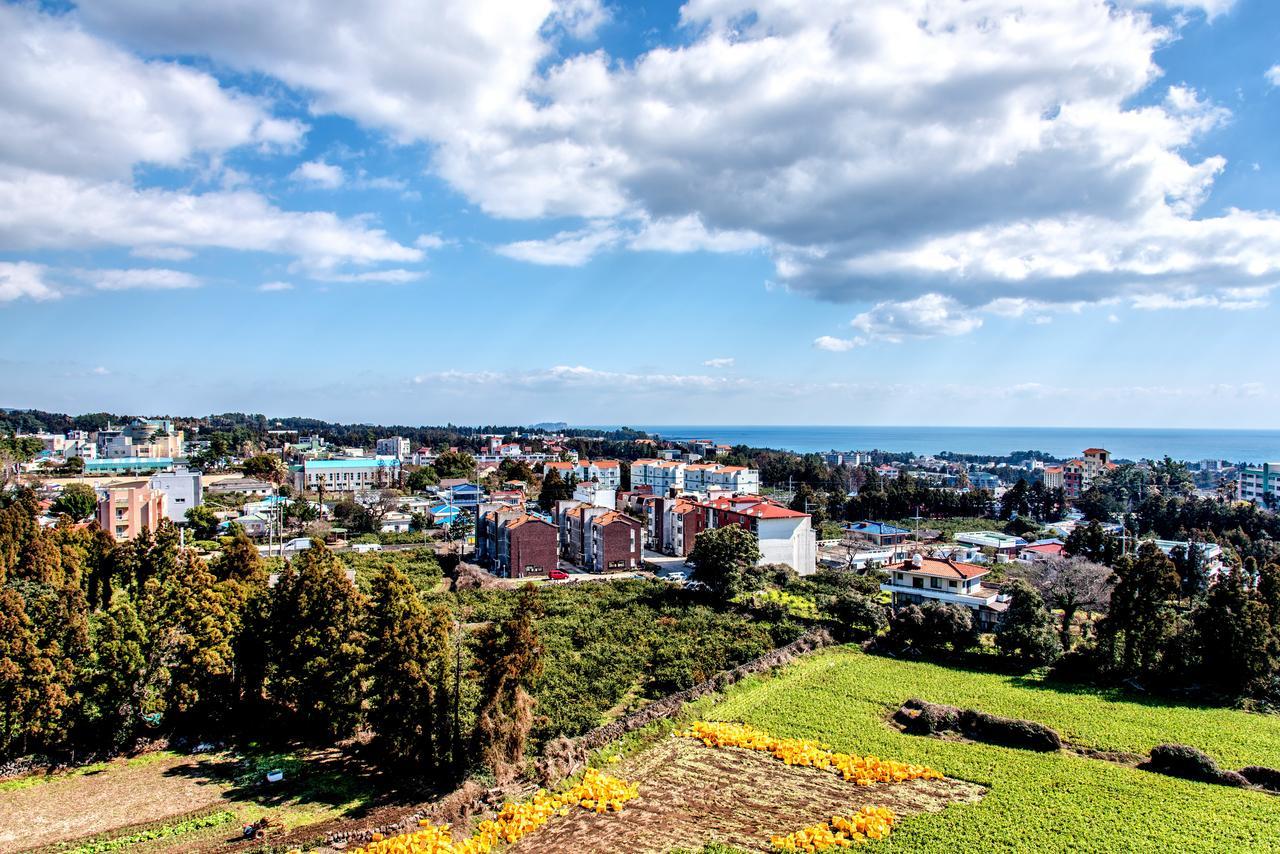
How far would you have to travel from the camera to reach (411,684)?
17828mm

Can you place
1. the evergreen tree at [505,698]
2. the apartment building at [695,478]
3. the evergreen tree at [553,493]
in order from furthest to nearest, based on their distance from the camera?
the apartment building at [695,478]
the evergreen tree at [553,493]
the evergreen tree at [505,698]

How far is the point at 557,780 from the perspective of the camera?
17.4 meters

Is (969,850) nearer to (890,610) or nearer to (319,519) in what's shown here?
(890,610)

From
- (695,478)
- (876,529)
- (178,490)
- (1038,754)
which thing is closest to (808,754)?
(1038,754)

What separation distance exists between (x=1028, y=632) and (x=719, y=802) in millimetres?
15787

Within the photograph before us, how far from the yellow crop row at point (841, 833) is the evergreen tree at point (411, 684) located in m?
8.28

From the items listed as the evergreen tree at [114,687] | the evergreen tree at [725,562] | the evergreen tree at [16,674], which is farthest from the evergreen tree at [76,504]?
the evergreen tree at [725,562]

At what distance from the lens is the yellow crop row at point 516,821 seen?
47.1 feet

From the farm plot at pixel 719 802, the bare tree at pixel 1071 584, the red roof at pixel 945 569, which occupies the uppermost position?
the red roof at pixel 945 569

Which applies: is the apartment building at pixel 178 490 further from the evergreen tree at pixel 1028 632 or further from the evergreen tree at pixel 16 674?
the evergreen tree at pixel 1028 632

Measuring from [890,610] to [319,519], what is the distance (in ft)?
165

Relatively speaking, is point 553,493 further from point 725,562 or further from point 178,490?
point 725,562

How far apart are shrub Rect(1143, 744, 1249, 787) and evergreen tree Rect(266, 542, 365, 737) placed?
2062 centimetres

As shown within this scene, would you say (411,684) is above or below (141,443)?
below
